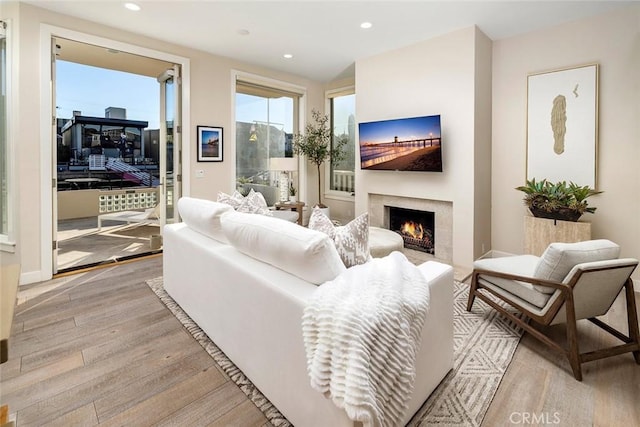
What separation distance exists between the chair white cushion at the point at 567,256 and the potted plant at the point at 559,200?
1.47 meters

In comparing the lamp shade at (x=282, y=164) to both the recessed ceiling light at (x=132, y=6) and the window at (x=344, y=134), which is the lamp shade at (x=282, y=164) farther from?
the recessed ceiling light at (x=132, y=6)

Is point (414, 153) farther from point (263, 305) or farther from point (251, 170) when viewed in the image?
point (263, 305)

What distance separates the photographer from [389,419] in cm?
114

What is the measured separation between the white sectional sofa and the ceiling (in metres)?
2.57

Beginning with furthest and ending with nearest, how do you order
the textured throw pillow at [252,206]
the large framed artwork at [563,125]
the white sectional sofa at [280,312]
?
1. the large framed artwork at [563,125]
2. the textured throw pillow at [252,206]
3. the white sectional sofa at [280,312]

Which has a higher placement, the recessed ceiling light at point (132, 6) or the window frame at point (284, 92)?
the recessed ceiling light at point (132, 6)

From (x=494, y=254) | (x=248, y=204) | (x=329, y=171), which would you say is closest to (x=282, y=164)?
(x=329, y=171)

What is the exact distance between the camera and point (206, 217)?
7.81ft

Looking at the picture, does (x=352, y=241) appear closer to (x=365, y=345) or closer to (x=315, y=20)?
(x=365, y=345)

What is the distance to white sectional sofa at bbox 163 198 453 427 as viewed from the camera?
1434 mm

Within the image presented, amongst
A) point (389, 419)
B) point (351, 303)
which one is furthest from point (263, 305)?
point (389, 419)

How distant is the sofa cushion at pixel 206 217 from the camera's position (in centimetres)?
234

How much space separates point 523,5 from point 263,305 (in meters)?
3.74

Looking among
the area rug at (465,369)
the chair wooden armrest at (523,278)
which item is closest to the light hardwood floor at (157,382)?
the area rug at (465,369)
